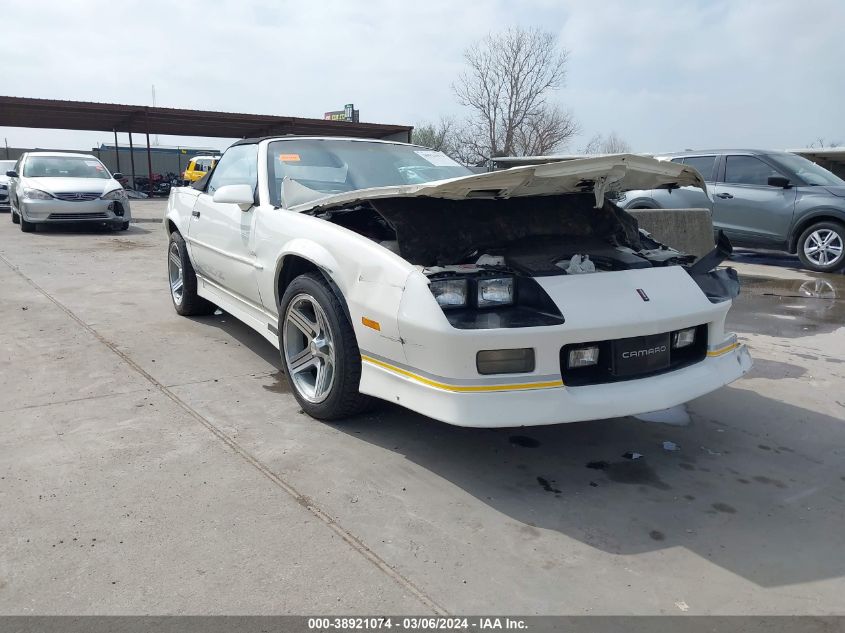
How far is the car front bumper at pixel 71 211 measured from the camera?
1152cm

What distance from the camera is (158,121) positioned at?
87.6 ft

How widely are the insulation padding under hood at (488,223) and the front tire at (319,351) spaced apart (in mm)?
519

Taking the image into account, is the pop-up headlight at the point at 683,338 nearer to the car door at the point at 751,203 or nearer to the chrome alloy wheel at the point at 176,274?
the chrome alloy wheel at the point at 176,274

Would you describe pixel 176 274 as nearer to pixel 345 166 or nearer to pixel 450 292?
pixel 345 166

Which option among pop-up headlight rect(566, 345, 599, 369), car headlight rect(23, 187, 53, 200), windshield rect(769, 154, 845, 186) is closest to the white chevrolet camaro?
pop-up headlight rect(566, 345, 599, 369)

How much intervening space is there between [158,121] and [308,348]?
86.3ft

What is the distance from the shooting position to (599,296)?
296cm

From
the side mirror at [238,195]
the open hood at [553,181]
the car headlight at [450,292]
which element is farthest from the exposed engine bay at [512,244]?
the side mirror at [238,195]

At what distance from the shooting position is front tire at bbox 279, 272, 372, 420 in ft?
10.8

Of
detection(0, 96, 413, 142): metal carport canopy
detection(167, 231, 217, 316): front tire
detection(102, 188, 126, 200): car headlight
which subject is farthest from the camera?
detection(0, 96, 413, 142): metal carport canopy

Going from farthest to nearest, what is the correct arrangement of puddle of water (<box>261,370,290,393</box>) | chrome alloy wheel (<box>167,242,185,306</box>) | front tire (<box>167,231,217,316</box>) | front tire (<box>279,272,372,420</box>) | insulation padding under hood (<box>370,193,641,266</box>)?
chrome alloy wheel (<box>167,242,185,306</box>)
front tire (<box>167,231,217,316</box>)
puddle of water (<box>261,370,290,393</box>)
front tire (<box>279,272,372,420</box>)
insulation padding under hood (<box>370,193,641,266</box>)

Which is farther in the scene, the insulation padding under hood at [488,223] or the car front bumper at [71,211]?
the car front bumper at [71,211]

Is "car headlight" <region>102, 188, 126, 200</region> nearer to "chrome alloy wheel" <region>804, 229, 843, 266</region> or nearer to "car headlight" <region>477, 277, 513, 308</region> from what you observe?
"car headlight" <region>477, 277, 513, 308</region>
